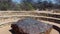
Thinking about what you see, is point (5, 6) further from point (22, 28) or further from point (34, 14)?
point (22, 28)

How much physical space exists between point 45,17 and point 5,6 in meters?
5.91

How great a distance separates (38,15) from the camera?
12.8 metres

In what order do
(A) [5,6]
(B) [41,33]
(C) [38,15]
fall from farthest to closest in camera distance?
(A) [5,6], (C) [38,15], (B) [41,33]

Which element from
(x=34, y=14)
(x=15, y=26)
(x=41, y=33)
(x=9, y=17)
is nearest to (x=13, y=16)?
(x=9, y=17)

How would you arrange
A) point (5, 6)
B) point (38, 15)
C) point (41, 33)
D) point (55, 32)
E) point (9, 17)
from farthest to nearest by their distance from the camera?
point (5, 6)
point (38, 15)
point (9, 17)
point (55, 32)
point (41, 33)

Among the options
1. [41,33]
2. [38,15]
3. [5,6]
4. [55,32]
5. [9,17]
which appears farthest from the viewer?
[5,6]

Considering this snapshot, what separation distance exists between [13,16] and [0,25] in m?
2.14

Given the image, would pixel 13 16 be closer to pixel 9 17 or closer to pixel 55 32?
pixel 9 17

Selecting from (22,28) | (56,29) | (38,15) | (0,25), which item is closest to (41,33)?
(22,28)

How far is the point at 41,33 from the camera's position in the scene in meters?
8.45

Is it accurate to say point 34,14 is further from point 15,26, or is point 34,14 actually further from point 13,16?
point 15,26

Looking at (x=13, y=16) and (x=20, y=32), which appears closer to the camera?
(x=20, y=32)

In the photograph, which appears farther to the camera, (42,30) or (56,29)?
(56,29)

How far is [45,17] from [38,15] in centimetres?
94
